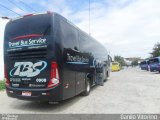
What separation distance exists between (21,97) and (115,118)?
328 cm

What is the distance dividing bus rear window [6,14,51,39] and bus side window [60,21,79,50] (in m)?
0.55

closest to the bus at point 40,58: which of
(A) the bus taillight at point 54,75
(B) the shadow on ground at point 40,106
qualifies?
(A) the bus taillight at point 54,75

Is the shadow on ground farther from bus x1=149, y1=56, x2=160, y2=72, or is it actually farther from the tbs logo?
bus x1=149, y1=56, x2=160, y2=72

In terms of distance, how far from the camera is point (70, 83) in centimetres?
755

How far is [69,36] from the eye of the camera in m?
7.77

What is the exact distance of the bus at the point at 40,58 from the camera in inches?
268

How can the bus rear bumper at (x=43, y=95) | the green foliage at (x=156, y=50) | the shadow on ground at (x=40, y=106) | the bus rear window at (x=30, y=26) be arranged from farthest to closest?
the green foliage at (x=156, y=50) → the shadow on ground at (x=40, y=106) → the bus rear window at (x=30, y=26) → the bus rear bumper at (x=43, y=95)

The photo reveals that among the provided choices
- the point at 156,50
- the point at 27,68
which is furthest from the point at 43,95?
the point at 156,50

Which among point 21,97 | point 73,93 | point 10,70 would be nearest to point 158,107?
point 73,93

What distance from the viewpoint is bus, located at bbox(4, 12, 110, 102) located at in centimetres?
682

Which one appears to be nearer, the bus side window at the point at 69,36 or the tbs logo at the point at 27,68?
the tbs logo at the point at 27,68

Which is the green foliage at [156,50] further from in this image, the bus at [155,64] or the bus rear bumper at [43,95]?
the bus rear bumper at [43,95]

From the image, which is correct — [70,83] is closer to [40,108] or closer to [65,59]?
[65,59]


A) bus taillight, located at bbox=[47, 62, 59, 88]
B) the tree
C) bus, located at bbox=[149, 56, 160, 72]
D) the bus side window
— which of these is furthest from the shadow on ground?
the tree
